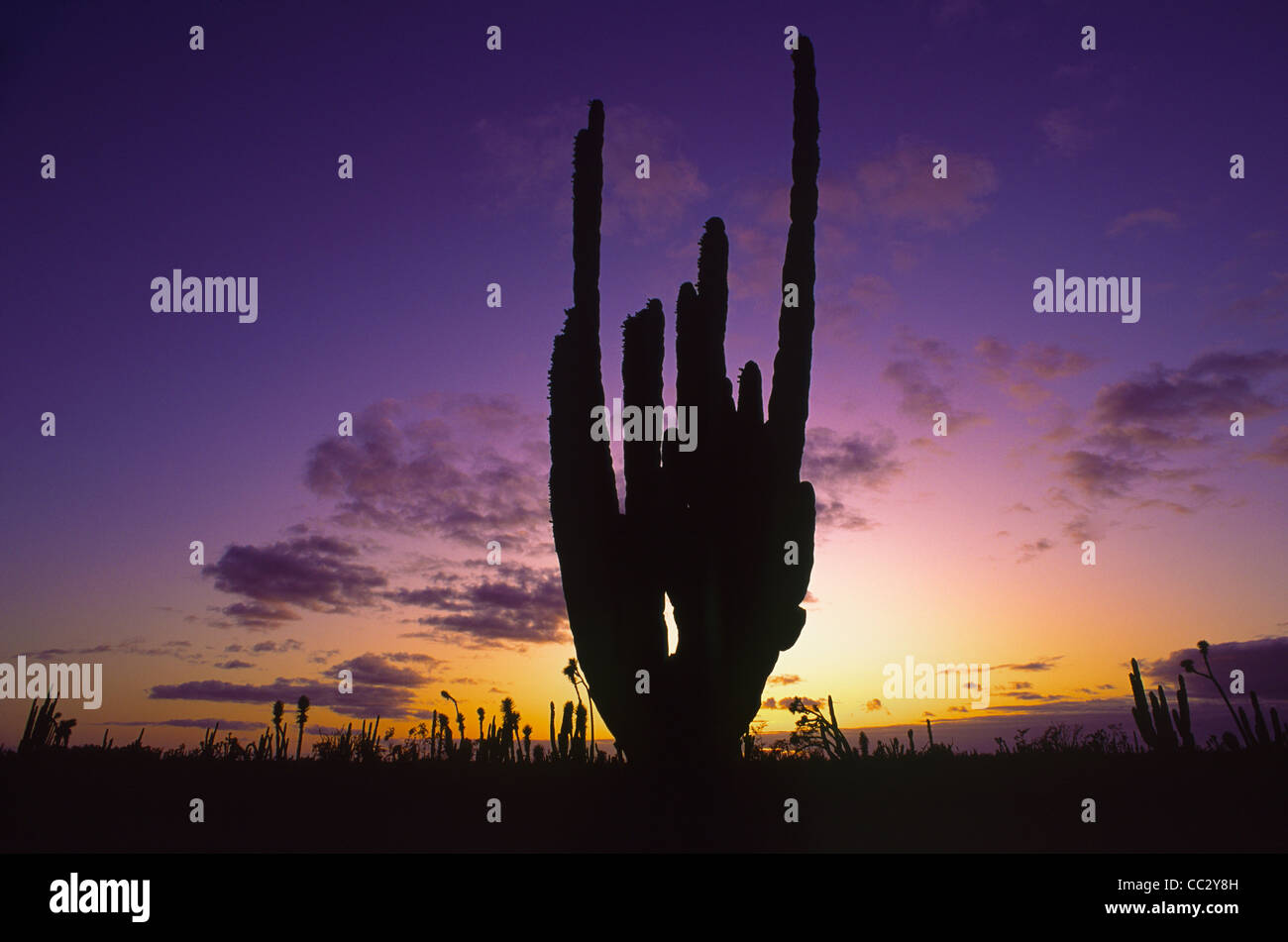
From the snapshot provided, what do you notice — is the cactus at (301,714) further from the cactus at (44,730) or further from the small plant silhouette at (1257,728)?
the small plant silhouette at (1257,728)

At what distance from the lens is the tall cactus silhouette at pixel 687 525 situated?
11102 millimetres

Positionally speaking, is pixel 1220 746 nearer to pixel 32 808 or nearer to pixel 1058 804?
pixel 1058 804

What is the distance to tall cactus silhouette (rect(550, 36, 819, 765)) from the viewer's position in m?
11.1

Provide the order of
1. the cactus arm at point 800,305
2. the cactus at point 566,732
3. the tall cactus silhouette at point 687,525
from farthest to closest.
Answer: the cactus at point 566,732 < the cactus arm at point 800,305 < the tall cactus silhouette at point 687,525

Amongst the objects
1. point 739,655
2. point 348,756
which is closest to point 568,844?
point 739,655

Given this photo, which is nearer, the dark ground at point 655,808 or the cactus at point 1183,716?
the dark ground at point 655,808

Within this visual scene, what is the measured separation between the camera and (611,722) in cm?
1134

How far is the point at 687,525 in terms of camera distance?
11.2m

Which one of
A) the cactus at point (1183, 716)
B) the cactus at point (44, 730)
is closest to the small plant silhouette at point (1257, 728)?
the cactus at point (1183, 716)

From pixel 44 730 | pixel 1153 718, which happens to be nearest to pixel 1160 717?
pixel 1153 718

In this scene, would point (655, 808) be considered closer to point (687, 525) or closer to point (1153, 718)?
point (687, 525)

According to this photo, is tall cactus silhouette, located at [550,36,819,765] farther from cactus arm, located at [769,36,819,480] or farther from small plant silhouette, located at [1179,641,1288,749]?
small plant silhouette, located at [1179,641,1288,749]

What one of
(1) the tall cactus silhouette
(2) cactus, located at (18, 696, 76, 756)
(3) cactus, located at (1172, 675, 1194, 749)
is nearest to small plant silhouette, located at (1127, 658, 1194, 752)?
(3) cactus, located at (1172, 675, 1194, 749)
